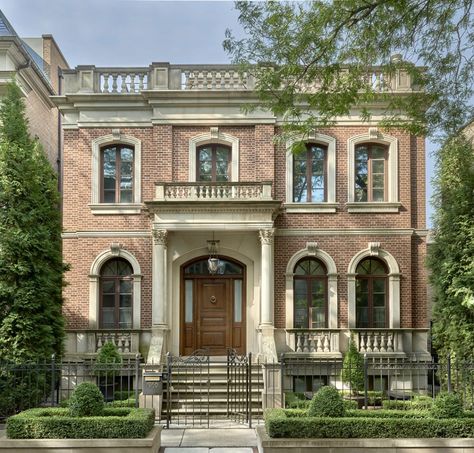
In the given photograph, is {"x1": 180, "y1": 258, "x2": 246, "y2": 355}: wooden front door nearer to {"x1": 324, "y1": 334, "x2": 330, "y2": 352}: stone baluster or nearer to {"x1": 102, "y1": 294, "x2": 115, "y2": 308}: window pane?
{"x1": 102, "y1": 294, "x2": 115, "y2": 308}: window pane

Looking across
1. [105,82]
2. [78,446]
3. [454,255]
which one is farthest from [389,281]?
[78,446]

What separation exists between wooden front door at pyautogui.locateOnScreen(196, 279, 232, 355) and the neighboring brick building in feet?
21.6

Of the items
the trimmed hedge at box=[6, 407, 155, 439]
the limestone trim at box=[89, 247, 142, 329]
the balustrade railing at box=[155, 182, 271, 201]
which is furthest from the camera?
the limestone trim at box=[89, 247, 142, 329]

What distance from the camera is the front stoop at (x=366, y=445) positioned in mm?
9641

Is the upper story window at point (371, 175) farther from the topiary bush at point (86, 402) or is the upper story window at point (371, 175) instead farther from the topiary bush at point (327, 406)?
the topiary bush at point (86, 402)

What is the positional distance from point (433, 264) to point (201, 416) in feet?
24.0

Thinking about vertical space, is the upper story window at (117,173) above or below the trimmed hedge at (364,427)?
above

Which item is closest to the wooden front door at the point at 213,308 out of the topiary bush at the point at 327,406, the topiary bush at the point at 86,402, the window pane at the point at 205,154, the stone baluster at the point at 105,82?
the window pane at the point at 205,154

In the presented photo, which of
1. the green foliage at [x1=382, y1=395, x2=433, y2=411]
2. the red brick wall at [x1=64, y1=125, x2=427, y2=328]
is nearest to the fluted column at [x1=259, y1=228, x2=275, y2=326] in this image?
the red brick wall at [x1=64, y1=125, x2=427, y2=328]

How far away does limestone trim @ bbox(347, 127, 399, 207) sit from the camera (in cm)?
→ 1784

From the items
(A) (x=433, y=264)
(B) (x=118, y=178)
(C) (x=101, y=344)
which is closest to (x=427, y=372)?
(A) (x=433, y=264)

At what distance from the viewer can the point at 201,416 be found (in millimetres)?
13711

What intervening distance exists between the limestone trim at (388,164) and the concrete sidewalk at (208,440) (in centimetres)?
814

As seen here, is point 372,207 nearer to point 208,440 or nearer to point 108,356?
point 108,356
